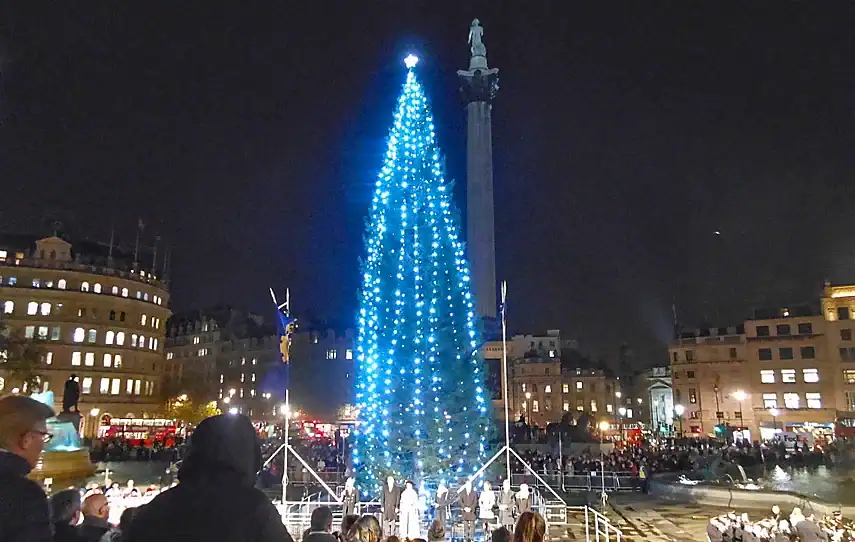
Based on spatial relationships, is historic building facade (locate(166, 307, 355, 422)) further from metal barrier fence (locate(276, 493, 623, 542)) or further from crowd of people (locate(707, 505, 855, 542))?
crowd of people (locate(707, 505, 855, 542))

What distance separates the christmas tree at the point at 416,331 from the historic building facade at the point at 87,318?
166 feet

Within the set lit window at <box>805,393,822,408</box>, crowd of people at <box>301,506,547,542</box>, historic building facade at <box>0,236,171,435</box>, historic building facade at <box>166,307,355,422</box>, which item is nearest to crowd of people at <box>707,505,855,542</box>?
crowd of people at <box>301,506,547,542</box>

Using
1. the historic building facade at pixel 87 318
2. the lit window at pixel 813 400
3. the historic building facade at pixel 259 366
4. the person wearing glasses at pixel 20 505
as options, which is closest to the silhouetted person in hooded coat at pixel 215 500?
the person wearing glasses at pixel 20 505

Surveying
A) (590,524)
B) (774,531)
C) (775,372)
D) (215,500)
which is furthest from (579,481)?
(775,372)

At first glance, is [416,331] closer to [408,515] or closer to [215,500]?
[408,515]

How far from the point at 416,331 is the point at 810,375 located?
2650 inches

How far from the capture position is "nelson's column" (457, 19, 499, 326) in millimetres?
52188

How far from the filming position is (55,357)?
6222 centimetres

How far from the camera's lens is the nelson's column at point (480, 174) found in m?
52.2

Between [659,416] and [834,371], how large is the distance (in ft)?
141

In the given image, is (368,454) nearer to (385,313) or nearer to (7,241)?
(385,313)

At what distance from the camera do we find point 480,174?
178 feet

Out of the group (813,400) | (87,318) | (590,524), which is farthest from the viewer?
(813,400)

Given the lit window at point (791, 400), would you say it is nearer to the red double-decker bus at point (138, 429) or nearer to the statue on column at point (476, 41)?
the statue on column at point (476, 41)
